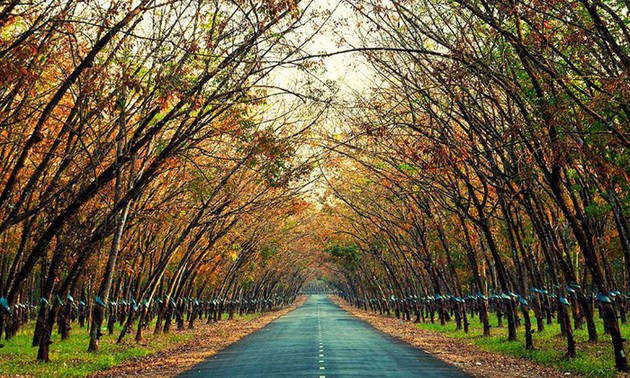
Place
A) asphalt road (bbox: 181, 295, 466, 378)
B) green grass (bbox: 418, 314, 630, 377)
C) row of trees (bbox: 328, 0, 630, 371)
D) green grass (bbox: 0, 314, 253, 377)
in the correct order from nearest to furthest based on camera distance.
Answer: row of trees (bbox: 328, 0, 630, 371) < green grass (bbox: 418, 314, 630, 377) < asphalt road (bbox: 181, 295, 466, 378) < green grass (bbox: 0, 314, 253, 377)

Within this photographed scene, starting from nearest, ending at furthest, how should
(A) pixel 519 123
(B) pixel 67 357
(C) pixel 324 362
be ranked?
(A) pixel 519 123
(C) pixel 324 362
(B) pixel 67 357

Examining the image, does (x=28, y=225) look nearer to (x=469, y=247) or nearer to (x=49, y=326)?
(x=49, y=326)

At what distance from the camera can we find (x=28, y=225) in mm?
22266

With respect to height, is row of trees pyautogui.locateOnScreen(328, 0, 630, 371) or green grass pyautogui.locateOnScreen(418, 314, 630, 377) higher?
row of trees pyautogui.locateOnScreen(328, 0, 630, 371)

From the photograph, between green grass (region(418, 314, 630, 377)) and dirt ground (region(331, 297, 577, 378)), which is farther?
dirt ground (region(331, 297, 577, 378))

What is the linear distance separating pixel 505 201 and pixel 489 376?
8.11 metres

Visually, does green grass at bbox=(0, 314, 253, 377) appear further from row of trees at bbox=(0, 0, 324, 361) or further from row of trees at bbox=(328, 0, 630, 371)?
row of trees at bbox=(328, 0, 630, 371)

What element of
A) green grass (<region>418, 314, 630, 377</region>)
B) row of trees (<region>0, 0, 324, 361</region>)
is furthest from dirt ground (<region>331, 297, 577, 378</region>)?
row of trees (<region>0, 0, 324, 361</region>)

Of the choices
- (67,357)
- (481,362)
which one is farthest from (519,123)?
(67,357)

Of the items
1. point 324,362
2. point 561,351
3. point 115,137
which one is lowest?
point 324,362

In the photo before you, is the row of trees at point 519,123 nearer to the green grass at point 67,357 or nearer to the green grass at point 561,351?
the green grass at point 561,351

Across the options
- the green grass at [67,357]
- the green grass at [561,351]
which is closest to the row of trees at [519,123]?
the green grass at [561,351]

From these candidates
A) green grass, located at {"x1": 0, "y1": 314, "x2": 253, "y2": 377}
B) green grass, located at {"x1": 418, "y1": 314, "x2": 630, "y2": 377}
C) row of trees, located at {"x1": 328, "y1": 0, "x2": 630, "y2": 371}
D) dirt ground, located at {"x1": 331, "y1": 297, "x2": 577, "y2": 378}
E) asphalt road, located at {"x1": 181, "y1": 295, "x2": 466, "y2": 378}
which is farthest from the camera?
green grass, located at {"x1": 0, "y1": 314, "x2": 253, "y2": 377}

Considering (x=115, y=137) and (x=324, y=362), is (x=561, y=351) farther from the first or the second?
(x=115, y=137)
